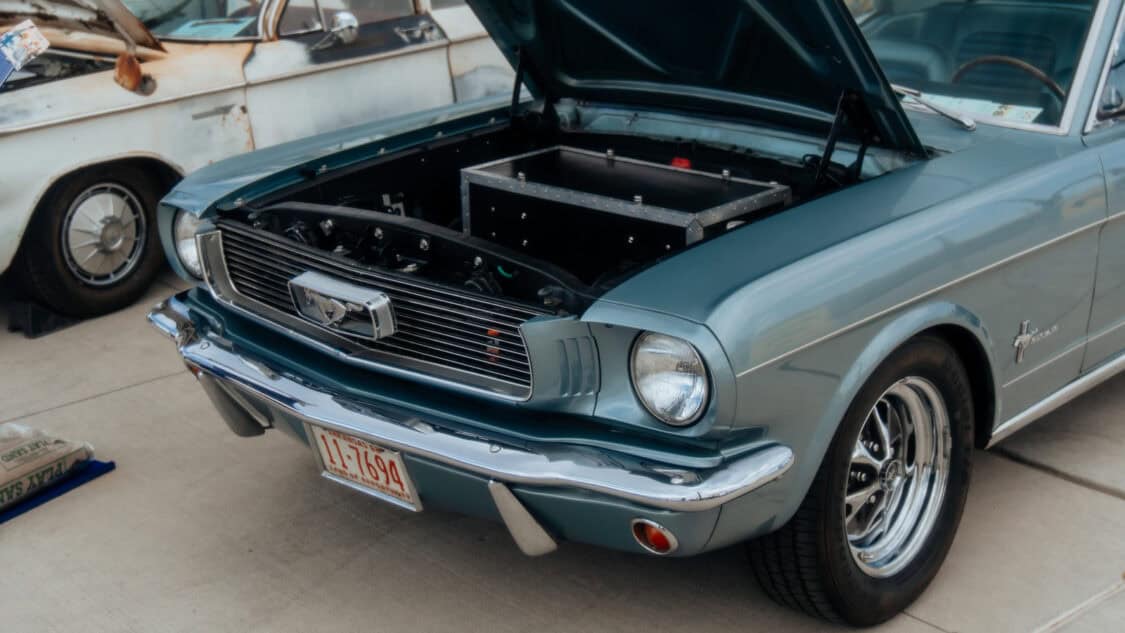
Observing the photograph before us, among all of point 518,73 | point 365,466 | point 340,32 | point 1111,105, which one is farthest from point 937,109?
point 340,32

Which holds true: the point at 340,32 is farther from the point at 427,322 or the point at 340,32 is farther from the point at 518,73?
the point at 427,322

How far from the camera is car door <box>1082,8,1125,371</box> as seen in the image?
9.70 ft

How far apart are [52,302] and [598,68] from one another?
2.65m

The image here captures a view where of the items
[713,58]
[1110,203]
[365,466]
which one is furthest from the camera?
[713,58]

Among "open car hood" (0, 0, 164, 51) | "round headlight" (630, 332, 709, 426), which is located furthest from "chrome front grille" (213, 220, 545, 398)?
"open car hood" (0, 0, 164, 51)

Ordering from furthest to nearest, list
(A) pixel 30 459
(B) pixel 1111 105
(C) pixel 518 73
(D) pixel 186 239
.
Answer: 1. (C) pixel 518 73
2. (A) pixel 30 459
3. (D) pixel 186 239
4. (B) pixel 1111 105

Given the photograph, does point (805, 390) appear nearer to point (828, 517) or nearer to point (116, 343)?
point (828, 517)

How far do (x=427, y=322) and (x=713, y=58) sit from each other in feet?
3.88

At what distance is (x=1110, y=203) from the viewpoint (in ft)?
9.64

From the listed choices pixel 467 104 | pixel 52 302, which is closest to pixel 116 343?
pixel 52 302

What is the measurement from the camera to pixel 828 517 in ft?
8.11

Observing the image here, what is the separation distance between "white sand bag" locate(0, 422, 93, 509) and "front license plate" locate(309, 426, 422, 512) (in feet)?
3.96

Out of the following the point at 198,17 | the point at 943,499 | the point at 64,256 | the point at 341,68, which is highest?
the point at 198,17

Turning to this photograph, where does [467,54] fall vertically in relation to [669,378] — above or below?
above
